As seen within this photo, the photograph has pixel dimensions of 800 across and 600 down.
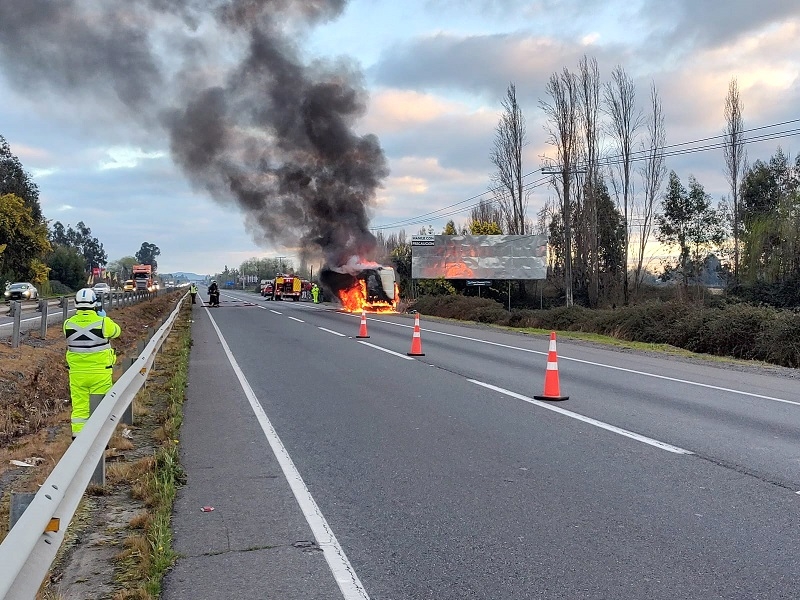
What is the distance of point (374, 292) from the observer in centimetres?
4288

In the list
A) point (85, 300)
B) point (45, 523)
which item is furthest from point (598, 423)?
point (45, 523)

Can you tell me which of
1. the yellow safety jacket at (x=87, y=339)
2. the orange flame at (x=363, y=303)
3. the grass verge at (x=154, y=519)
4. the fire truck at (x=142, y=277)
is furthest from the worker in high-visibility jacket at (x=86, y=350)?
the fire truck at (x=142, y=277)

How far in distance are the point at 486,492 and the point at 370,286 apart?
123 ft

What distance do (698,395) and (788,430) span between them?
2.73 metres

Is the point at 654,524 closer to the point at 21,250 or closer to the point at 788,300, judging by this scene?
the point at 788,300

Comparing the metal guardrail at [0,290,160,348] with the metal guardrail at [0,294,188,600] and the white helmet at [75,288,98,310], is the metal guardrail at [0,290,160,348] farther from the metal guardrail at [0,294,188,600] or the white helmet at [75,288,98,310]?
the metal guardrail at [0,294,188,600]

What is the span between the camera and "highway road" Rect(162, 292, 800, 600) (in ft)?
12.8

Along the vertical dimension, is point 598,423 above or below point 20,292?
below

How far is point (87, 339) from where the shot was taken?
709 cm

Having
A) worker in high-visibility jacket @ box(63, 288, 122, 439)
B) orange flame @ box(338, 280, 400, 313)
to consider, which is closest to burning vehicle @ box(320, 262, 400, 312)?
orange flame @ box(338, 280, 400, 313)

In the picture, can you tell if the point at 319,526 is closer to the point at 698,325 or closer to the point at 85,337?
the point at 85,337

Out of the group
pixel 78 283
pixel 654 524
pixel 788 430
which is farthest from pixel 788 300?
pixel 78 283

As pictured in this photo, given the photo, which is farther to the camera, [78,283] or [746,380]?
[78,283]

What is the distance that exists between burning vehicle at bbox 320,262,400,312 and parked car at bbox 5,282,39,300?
59.9 ft
